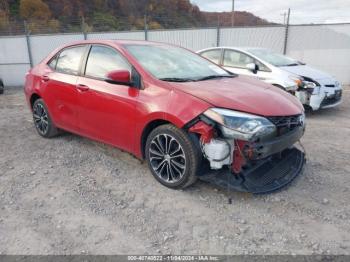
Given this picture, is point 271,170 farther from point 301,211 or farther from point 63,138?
point 63,138

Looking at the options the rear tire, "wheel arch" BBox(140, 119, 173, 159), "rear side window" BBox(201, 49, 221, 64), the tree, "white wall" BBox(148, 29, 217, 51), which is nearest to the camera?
"wheel arch" BBox(140, 119, 173, 159)

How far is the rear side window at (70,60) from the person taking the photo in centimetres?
437

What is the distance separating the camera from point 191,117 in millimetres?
3092

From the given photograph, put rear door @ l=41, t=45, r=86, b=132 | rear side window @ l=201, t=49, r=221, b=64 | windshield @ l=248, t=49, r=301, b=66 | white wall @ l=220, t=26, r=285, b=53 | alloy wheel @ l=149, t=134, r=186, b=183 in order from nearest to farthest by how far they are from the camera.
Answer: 1. alloy wheel @ l=149, t=134, r=186, b=183
2. rear door @ l=41, t=45, r=86, b=132
3. windshield @ l=248, t=49, r=301, b=66
4. rear side window @ l=201, t=49, r=221, b=64
5. white wall @ l=220, t=26, r=285, b=53

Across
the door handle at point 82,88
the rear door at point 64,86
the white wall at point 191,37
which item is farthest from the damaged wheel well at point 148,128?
the white wall at point 191,37

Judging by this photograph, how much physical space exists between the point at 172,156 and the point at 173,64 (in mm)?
1240

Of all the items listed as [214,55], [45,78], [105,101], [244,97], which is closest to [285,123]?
[244,97]

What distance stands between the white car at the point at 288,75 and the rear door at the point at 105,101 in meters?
3.79

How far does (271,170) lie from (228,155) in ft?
2.22

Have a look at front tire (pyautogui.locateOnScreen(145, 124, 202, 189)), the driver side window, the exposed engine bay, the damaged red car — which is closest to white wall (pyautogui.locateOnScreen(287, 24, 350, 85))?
the driver side window

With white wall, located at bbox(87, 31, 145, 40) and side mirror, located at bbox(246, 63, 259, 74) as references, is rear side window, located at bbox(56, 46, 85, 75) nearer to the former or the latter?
side mirror, located at bbox(246, 63, 259, 74)

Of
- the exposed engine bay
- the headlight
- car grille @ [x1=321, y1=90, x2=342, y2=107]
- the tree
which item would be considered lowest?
car grille @ [x1=321, y1=90, x2=342, y2=107]

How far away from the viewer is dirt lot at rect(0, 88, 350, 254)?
2602mm

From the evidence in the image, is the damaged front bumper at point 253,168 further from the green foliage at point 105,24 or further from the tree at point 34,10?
the tree at point 34,10
